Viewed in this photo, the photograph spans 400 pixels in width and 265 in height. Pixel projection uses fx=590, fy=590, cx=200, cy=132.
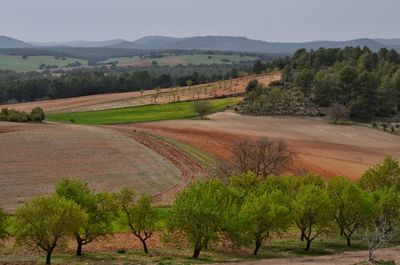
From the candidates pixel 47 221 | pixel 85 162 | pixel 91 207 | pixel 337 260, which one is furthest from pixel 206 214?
pixel 85 162

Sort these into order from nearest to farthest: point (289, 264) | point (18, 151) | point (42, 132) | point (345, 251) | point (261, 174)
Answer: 1. point (289, 264)
2. point (345, 251)
3. point (261, 174)
4. point (18, 151)
5. point (42, 132)

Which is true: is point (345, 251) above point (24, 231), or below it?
below

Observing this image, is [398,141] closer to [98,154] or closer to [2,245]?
[98,154]

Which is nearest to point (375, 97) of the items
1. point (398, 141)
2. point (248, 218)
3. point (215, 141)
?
point (398, 141)

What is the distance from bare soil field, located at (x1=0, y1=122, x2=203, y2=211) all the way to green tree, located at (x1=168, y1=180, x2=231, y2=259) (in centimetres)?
2070

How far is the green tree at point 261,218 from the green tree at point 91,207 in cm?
1052

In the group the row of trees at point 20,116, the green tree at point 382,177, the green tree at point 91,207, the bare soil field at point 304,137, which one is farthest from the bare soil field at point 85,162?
the green tree at point 382,177

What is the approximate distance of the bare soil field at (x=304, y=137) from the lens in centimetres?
9212

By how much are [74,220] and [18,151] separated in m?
45.5

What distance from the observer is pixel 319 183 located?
58469 mm

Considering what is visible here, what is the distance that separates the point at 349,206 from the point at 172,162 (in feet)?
121

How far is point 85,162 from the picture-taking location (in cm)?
8081

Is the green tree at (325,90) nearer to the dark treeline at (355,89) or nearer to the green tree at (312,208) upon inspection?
the dark treeline at (355,89)

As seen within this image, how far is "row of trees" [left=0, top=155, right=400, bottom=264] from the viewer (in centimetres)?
4088
